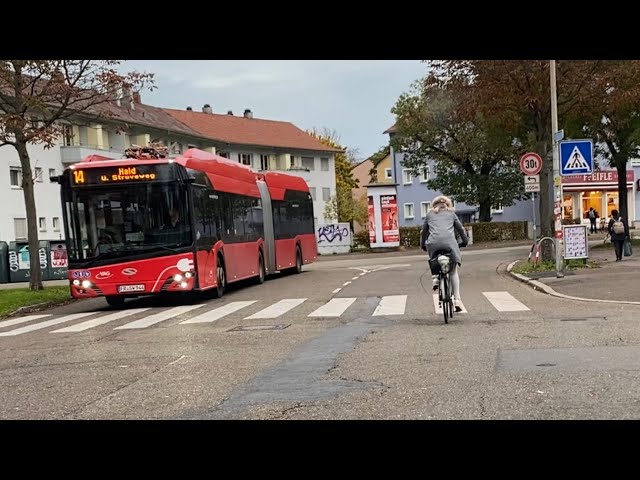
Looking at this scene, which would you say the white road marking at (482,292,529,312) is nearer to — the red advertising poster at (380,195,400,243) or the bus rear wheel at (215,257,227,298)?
the bus rear wheel at (215,257,227,298)

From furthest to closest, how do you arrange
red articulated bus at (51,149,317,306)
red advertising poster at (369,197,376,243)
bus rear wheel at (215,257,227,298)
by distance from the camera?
red advertising poster at (369,197,376,243), bus rear wheel at (215,257,227,298), red articulated bus at (51,149,317,306)

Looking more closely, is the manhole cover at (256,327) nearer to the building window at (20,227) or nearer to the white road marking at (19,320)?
the white road marking at (19,320)

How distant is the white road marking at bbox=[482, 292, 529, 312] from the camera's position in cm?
1361

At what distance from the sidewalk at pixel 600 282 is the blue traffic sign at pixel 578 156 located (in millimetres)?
2515

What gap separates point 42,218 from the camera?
45750 millimetres

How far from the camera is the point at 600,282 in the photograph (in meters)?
17.2

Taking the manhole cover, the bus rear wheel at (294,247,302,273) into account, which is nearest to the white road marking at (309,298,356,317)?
the manhole cover

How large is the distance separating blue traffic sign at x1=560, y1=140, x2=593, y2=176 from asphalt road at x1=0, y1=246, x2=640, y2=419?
369 cm

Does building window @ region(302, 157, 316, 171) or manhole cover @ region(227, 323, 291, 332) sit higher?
building window @ region(302, 157, 316, 171)

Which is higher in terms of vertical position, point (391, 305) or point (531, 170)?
point (531, 170)

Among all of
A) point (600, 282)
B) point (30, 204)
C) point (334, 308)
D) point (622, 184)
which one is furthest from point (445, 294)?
point (622, 184)

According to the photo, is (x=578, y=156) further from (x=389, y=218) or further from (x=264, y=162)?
(x=264, y=162)

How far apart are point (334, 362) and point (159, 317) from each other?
7103mm
